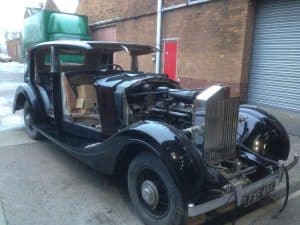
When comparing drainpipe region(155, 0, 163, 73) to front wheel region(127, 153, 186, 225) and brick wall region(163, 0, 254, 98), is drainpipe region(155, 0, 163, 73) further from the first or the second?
front wheel region(127, 153, 186, 225)

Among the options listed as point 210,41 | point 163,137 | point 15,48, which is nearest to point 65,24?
point 210,41

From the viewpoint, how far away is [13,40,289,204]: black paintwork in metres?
3.01

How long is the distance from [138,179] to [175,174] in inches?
25.6

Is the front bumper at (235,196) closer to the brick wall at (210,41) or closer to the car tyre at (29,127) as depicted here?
the car tyre at (29,127)

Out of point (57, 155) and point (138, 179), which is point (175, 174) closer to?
point (138, 179)

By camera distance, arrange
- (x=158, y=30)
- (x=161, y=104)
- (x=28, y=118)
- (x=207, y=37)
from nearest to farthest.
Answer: (x=161, y=104)
(x=28, y=118)
(x=207, y=37)
(x=158, y=30)

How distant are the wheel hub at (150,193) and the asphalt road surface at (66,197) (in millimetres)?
331

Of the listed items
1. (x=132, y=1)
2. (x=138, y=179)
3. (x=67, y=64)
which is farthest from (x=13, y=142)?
(x=132, y=1)

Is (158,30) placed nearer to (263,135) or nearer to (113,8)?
(113,8)

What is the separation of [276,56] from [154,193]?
6.74 meters

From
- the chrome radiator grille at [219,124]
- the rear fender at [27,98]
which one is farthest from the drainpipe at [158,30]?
the chrome radiator grille at [219,124]

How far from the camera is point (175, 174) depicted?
2.96 m

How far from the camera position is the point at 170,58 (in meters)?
12.2

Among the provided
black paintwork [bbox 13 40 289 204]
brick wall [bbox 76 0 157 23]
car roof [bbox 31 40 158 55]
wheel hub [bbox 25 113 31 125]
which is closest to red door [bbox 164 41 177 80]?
brick wall [bbox 76 0 157 23]
